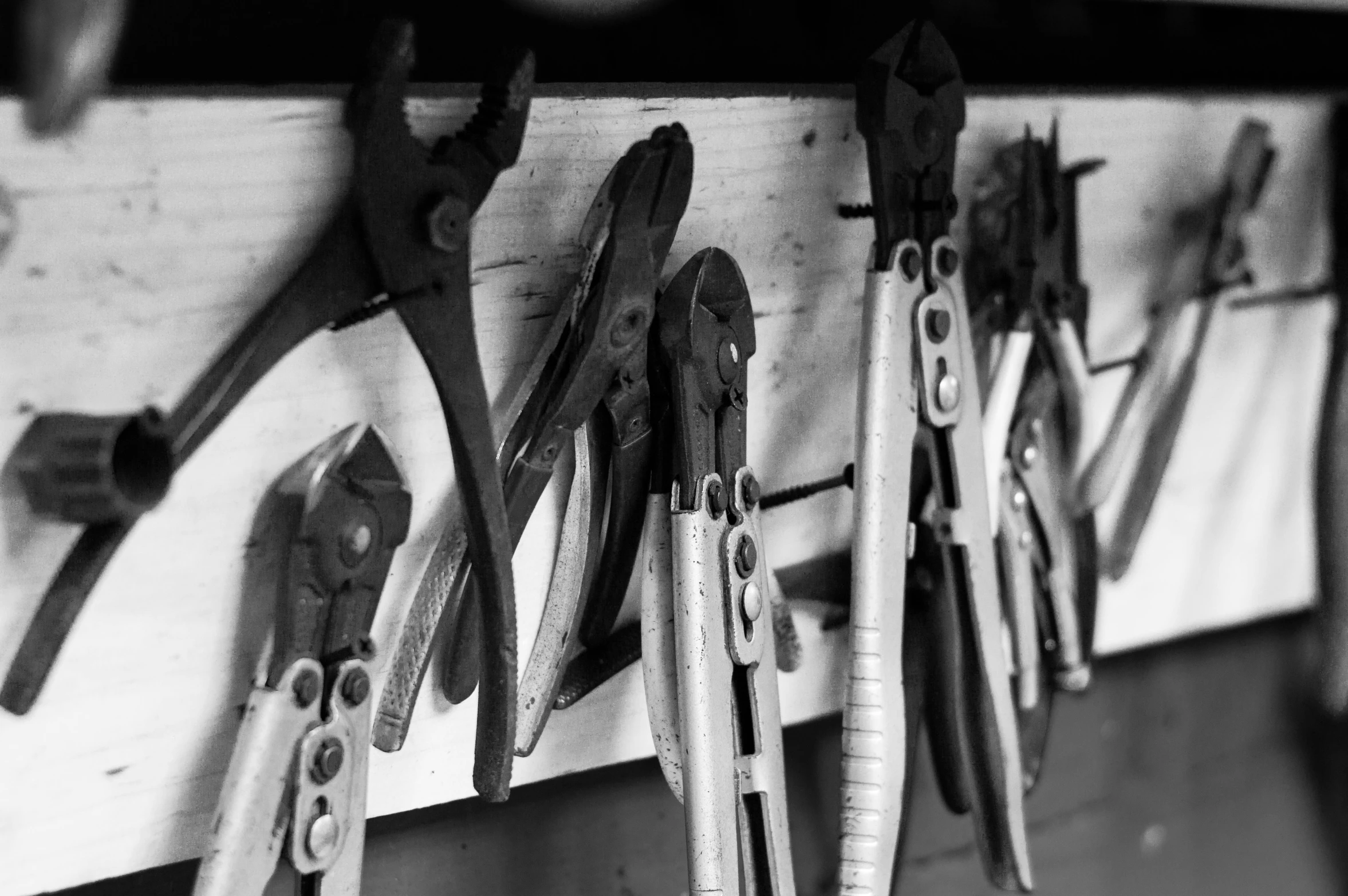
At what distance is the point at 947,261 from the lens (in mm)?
741

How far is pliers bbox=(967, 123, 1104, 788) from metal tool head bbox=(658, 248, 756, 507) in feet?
0.76

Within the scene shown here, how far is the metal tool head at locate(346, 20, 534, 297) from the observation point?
0.53 m

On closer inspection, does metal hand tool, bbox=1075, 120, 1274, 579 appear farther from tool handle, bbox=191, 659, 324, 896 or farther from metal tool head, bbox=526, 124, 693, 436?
tool handle, bbox=191, 659, 324, 896

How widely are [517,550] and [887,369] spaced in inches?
8.8

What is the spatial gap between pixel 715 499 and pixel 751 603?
55mm

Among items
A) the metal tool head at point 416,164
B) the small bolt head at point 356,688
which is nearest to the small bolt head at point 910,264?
the metal tool head at point 416,164

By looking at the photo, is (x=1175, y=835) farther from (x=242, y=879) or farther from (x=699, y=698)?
(x=242, y=879)

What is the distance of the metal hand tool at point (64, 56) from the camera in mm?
323

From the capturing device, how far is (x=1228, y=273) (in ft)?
3.36

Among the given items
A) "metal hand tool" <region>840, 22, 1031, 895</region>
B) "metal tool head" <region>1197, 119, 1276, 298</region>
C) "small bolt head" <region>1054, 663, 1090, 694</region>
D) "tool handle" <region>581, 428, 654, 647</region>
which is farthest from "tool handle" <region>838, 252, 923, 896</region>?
"metal tool head" <region>1197, 119, 1276, 298</region>

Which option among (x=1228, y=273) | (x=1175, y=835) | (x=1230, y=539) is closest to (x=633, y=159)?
(x=1228, y=273)

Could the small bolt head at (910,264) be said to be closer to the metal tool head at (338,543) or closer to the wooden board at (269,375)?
the wooden board at (269,375)

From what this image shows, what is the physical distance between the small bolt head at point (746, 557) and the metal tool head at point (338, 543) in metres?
0.17

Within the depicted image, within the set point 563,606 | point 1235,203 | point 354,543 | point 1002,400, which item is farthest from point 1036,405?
point 354,543
